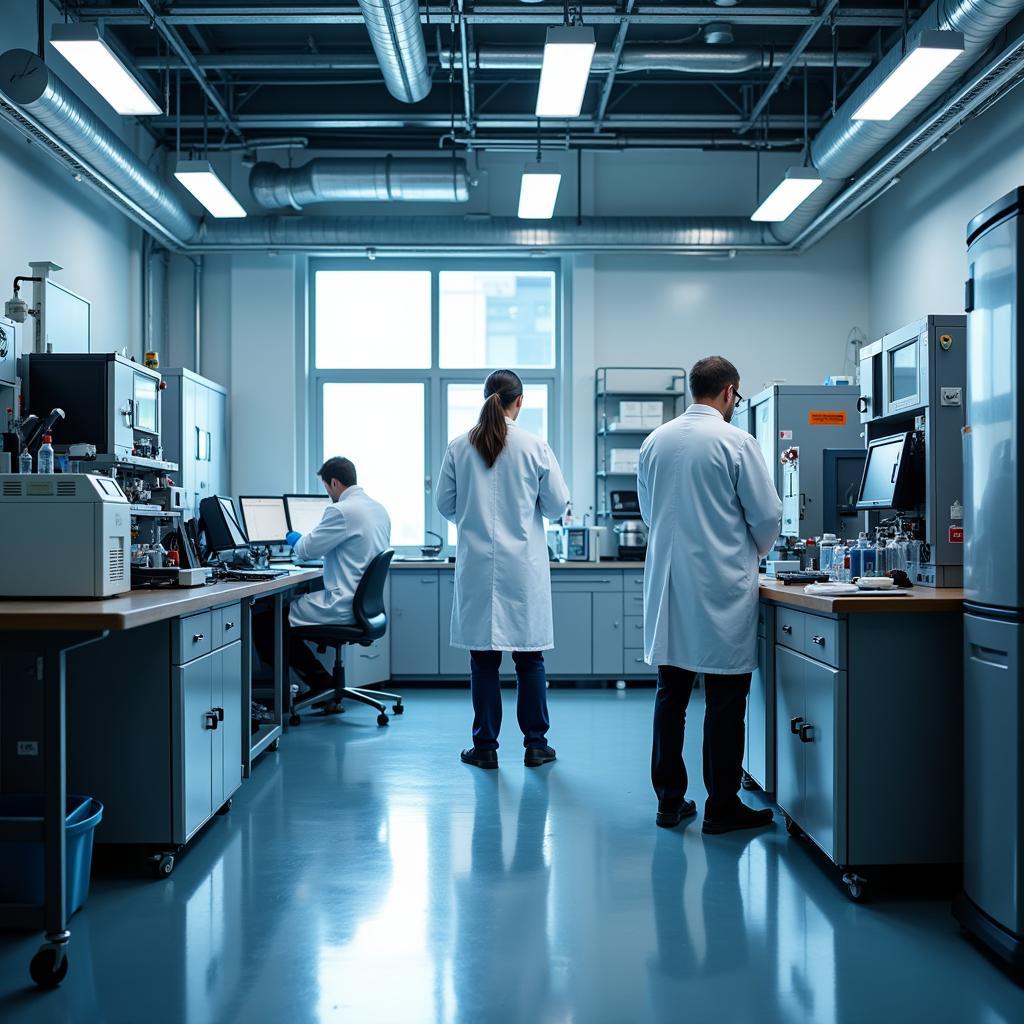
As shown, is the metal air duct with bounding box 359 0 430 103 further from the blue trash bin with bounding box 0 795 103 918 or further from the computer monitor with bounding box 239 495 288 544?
the blue trash bin with bounding box 0 795 103 918

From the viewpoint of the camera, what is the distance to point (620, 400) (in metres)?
6.52

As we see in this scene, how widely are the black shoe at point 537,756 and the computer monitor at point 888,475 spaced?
1560 mm


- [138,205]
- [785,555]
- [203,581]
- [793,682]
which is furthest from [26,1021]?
[138,205]

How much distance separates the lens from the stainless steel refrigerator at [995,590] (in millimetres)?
1979

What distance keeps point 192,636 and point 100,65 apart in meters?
2.58

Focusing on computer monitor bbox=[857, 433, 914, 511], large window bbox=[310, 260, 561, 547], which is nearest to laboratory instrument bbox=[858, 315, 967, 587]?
computer monitor bbox=[857, 433, 914, 511]

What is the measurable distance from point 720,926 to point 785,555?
2.04 metres

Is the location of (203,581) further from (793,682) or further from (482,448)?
(793,682)

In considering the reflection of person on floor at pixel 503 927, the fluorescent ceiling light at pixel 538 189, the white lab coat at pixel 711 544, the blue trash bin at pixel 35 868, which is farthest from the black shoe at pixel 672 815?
the fluorescent ceiling light at pixel 538 189

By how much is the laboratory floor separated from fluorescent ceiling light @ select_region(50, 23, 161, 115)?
2.93 m

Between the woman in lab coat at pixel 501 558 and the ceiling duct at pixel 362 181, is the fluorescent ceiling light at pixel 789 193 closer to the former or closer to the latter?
the ceiling duct at pixel 362 181

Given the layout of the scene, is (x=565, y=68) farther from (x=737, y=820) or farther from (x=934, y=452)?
(x=737, y=820)

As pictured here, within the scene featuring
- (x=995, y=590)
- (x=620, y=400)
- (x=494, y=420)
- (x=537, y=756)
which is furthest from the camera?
(x=620, y=400)

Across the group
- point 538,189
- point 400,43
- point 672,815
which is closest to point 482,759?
point 672,815
